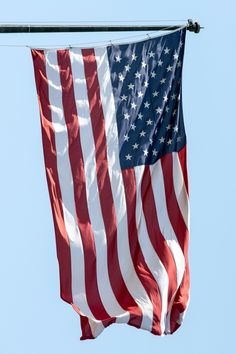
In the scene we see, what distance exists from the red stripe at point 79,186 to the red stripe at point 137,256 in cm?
87

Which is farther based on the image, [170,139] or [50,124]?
[170,139]

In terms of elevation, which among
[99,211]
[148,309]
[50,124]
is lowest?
[148,309]

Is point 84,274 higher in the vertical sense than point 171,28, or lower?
lower

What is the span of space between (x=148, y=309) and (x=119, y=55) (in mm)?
4522

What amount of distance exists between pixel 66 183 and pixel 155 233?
204 cm

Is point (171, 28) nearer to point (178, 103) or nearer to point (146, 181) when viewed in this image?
point (178, 103)

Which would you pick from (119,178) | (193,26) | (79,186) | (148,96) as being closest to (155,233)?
(119,178)

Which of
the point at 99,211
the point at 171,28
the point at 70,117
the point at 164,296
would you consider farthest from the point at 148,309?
the point at 171,28

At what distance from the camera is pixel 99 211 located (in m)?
20.1

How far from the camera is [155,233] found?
20812mm

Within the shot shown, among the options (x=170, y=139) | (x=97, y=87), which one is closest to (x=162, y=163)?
(x=170, y=139)

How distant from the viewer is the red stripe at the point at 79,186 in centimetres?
1977

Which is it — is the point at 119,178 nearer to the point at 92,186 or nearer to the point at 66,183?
the point at 92,186

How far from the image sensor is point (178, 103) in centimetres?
2141
